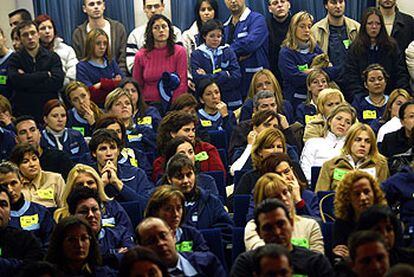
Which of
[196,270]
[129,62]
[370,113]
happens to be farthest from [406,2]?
[196,270]

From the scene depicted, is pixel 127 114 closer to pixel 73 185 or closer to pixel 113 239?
pixel 73 185

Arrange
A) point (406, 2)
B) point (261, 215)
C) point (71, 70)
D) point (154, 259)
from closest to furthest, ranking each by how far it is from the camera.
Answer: point (154, 259) < point (261, 215) < point (71, 70) < point (406, 2)

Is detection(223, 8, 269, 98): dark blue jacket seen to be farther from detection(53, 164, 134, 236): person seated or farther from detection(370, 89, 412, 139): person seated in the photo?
detection(53, 164, 134, 236): person seated

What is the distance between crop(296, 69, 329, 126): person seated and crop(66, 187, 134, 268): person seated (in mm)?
2884

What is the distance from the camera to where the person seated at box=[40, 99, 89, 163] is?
26.5ft

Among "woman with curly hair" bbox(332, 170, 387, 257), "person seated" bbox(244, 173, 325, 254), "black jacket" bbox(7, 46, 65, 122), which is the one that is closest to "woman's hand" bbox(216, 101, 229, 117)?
"black jacket" bbox(7, 46, 65, 122)

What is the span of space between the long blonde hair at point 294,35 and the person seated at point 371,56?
1.12ft

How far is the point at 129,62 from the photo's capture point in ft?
31.9

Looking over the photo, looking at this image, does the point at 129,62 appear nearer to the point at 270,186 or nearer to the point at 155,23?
the point at 155,23

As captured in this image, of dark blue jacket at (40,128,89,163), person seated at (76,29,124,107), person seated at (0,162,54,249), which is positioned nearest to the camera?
person seated at (0,162,54,249)

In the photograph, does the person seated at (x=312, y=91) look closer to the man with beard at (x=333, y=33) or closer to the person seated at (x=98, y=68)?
the man with beard at (x=333, y=33)

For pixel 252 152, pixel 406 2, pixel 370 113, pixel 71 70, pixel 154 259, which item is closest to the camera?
pixel 154 259

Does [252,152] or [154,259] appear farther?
[252,152]

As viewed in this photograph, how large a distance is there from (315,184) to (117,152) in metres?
1.34
